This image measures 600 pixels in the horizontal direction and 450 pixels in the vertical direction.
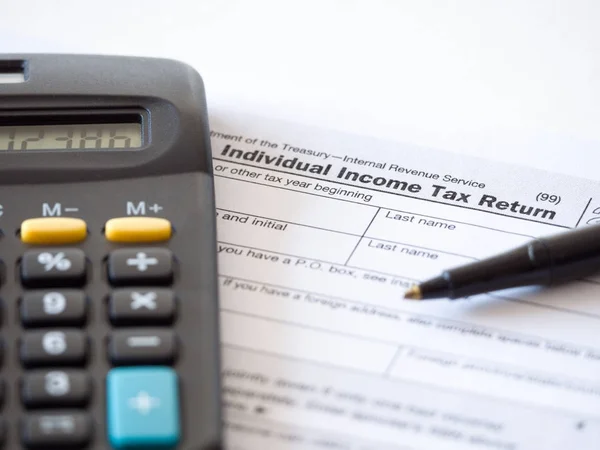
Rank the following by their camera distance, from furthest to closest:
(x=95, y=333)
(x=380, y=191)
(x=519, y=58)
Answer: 1. (x=519, y=58)
2. (x=380, y=191)
3. (x=95, y=333)

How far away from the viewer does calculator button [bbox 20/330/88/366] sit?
0.37 metres

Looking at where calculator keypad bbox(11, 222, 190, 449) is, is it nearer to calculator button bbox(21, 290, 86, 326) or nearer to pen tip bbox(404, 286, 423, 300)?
calculator button bbox(21, 290, 86, 326)

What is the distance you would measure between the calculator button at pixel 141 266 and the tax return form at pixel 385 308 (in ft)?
0.13

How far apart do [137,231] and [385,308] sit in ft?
0.40

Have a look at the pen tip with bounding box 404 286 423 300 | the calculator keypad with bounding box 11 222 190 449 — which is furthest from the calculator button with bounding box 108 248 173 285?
the pen tip with bounding box 404 286 423 300

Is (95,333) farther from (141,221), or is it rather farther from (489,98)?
(489,98)

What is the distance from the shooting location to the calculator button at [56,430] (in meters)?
0.35

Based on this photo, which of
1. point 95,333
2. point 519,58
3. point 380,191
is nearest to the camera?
point 95,333

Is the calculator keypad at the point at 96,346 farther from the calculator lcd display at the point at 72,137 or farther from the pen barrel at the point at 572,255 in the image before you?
the pen barrel at the point at 572,255

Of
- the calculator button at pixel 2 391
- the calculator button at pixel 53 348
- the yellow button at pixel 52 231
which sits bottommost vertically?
the calculator button at pixel 2 391

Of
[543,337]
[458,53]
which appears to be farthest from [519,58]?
[543,337]

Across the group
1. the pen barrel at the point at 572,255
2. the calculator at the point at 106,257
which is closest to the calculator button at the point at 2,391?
the calculator at the point at 106,257

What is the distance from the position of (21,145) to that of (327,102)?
0.64 ft

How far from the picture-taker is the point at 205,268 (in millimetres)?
409
